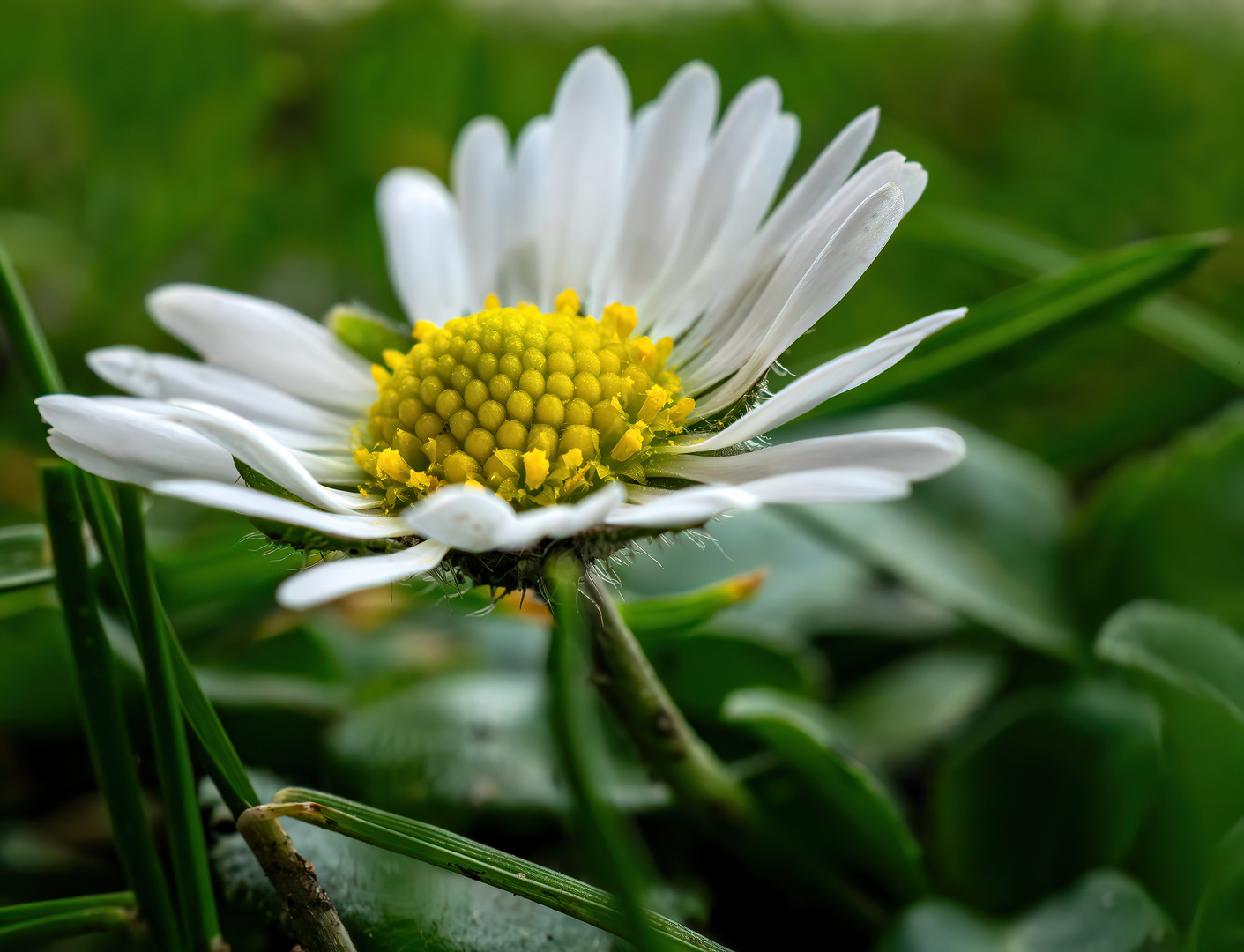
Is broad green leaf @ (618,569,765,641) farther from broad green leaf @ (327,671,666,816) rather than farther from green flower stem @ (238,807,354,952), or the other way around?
green flower stem @ (238,807,354,952)

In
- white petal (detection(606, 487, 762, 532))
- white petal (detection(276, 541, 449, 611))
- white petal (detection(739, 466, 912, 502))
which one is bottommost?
white petal (detection(276, 541, 449, 611))

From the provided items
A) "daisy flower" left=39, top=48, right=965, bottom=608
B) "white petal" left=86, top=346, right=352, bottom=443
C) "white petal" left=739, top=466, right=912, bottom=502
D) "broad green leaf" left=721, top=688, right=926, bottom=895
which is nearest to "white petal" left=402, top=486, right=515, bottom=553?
"daisy flower" left=39, top=48, right=965, bottom=608

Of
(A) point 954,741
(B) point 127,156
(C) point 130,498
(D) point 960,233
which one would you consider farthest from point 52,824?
(B) point 127,156

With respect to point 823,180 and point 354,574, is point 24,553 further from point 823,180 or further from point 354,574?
point 823,180

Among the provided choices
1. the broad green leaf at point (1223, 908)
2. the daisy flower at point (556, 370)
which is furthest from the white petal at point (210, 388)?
the broad green leaf at point (1223, 908)

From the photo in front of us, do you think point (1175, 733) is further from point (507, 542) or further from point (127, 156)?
point (127, 156)
